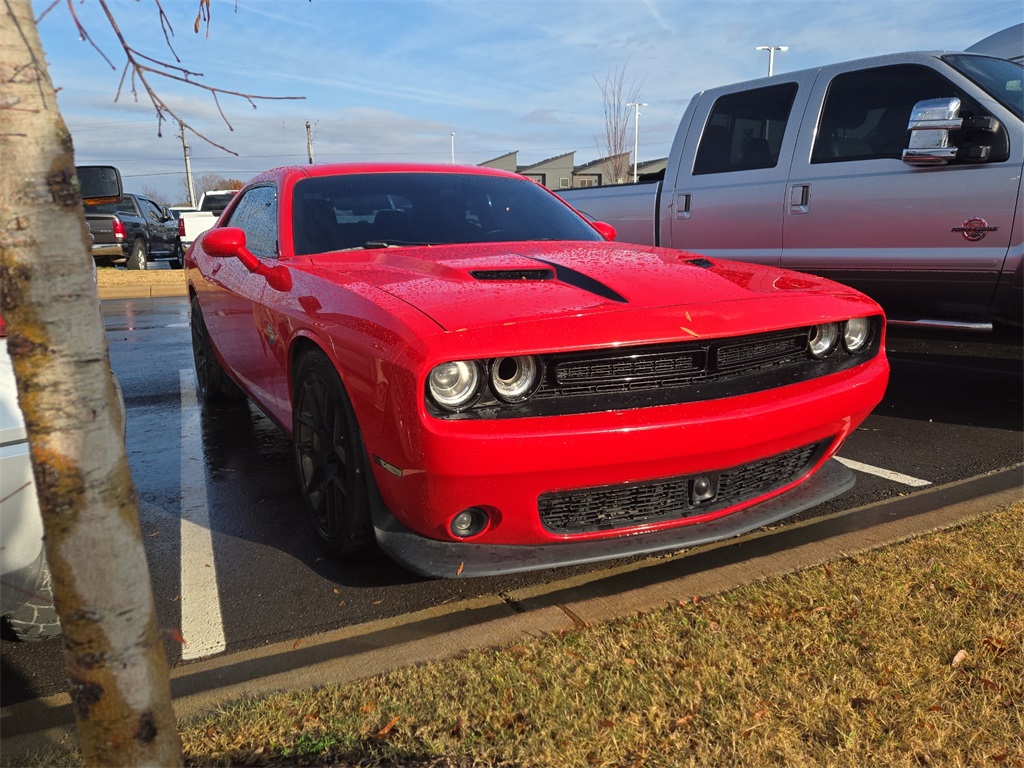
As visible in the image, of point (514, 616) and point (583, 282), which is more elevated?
point (583, 282)

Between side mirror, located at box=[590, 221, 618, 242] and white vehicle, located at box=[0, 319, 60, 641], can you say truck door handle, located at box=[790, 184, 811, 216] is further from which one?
white vehicle, located at box=[0, 319, 60, 641]

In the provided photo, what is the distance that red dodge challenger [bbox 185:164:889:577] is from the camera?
97.5 inches

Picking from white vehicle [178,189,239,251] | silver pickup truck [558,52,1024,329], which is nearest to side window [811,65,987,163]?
silver pickup truck [558,52,1024,329]

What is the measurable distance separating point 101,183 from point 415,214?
53.5 inches

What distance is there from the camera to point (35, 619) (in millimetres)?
2432

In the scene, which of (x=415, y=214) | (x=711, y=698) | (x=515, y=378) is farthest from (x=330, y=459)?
(x=711, y=698)

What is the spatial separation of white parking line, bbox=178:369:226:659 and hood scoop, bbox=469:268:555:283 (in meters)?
1.44

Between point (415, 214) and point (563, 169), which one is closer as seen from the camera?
point (415, 214)

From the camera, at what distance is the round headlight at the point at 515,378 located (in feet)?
8.35

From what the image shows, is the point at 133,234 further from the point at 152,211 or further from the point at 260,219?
the point at 260,219

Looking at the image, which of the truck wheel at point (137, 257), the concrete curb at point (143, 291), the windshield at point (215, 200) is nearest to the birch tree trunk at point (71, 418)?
the concrete curb at point (143, 291)

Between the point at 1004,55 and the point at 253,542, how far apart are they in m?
7.63

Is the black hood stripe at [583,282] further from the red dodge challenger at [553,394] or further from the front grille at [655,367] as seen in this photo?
the front grille at [655,367]

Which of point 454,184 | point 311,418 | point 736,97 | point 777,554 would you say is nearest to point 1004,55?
point 736,97
